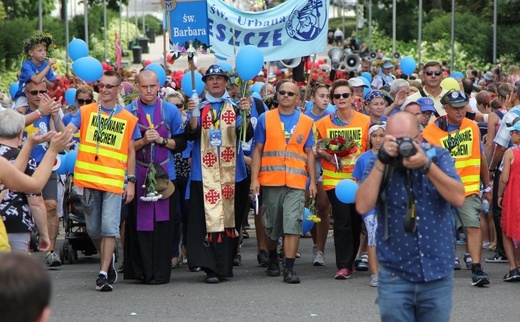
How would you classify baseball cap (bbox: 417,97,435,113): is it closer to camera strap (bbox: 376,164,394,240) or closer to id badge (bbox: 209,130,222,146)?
id badge (bbox: 209,130,222,146)

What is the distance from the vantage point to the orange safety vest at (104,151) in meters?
10.6

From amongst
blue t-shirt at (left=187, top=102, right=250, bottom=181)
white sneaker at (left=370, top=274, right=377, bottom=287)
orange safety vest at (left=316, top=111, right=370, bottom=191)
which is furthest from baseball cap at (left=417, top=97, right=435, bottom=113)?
white sneaker at (left=370, top=274, right=377, bottom=287)

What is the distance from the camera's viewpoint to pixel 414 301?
6.16m

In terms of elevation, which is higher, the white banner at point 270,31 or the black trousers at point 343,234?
the white banner at point 270,31

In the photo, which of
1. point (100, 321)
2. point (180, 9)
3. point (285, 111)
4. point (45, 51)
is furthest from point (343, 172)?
point (45, 51)

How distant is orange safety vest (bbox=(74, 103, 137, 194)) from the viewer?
10.6 meters

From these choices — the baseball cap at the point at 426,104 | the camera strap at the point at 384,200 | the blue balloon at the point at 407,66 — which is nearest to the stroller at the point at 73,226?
the baseball cap at the point at 426,104

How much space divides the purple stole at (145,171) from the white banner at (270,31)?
2.67 m

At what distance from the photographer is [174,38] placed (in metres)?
12.2

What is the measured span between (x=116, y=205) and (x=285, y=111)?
6.40ft

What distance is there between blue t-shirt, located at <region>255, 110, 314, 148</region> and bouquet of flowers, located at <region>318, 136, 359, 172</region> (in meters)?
0.16

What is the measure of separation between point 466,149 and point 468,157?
3.0 inches

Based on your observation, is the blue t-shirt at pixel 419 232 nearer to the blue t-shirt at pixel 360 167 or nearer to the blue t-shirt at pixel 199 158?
the blue t-shirt at pixel 360 167

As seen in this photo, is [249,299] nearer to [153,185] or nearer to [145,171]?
[153,185]
